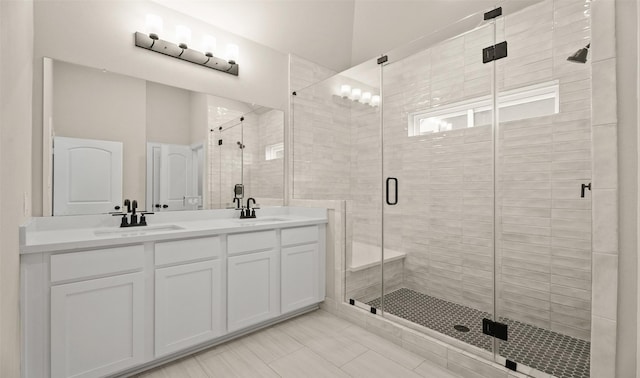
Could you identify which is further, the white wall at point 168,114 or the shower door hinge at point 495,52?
the white wall at point 168,114

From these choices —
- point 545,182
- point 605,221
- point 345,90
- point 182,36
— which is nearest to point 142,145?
point 182,36

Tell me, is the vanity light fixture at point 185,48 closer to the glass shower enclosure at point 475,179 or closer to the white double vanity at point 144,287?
the glass shower enclosure at point 475,179

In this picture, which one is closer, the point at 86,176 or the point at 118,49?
the point at 86,176

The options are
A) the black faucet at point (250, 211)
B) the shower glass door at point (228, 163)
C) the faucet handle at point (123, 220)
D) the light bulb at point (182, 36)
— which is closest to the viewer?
the faucet handle at point (123, 220)

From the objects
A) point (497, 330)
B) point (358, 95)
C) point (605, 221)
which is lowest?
point (497, 330)

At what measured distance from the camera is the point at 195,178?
2416 millimetres

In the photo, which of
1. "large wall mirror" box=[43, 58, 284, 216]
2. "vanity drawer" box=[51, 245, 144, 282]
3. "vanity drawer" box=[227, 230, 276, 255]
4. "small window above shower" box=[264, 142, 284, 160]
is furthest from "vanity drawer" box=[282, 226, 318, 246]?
"vanity drawer" box=[51, 245, 144, 282]

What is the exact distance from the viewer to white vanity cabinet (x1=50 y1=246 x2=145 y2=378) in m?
1.40

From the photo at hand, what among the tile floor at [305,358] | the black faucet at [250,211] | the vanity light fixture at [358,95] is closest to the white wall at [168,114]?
the black faucet at [250,211]

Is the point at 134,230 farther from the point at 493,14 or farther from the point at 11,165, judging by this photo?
the point at 493,14

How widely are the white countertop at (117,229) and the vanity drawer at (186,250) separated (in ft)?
0.14

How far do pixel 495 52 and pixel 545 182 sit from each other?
3.66 feet

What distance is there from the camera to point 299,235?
2.43 metres

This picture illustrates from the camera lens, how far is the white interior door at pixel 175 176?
2.25m
